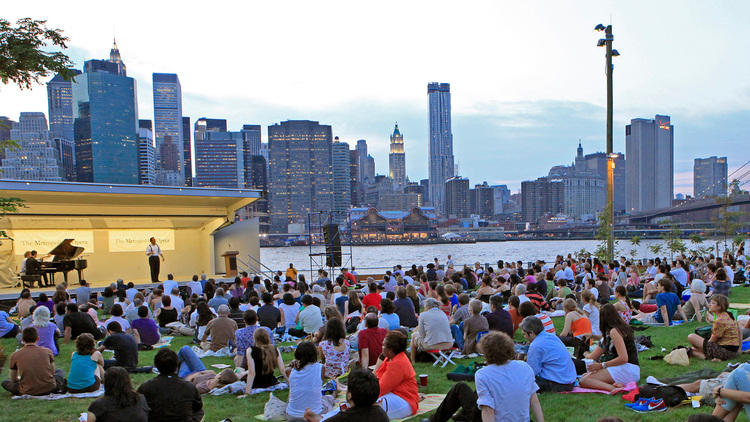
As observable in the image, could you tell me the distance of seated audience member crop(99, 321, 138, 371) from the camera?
673 cm

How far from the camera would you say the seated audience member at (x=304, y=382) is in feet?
15.2

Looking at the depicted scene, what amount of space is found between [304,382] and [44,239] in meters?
18.4

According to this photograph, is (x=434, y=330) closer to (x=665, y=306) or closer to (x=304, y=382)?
(x=304, y=382)

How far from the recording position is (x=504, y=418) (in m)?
3.61

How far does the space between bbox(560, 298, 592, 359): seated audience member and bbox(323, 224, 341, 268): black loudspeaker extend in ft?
45.8

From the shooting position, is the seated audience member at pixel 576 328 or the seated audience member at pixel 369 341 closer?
the seated audience member at pixel 369 341

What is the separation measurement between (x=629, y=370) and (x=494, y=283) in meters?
7.56

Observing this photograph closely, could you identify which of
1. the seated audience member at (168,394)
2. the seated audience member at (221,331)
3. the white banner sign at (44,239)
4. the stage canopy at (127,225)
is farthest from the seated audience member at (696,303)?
the white banner sign at (44,239)

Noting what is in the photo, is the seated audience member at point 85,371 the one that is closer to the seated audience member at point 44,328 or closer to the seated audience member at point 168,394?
the seated audience member at point 44,328

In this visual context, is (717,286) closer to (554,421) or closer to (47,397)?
(554,421)

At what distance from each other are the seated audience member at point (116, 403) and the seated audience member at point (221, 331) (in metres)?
4.62

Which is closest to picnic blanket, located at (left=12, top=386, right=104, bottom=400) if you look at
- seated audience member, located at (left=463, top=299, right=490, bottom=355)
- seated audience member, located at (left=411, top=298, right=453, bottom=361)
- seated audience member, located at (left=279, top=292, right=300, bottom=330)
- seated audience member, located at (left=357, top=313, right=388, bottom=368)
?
seated audience member, located at (left=357, top=313, right=388, bottom=368)

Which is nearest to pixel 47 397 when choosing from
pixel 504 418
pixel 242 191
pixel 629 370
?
pixel 504 418

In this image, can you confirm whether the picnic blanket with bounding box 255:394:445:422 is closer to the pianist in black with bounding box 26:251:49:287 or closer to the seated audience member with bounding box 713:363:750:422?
the seated audience member with bounding box 713:363:750:422
